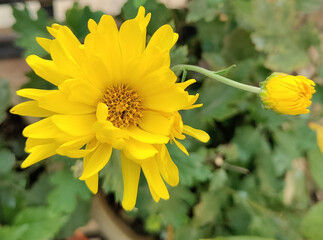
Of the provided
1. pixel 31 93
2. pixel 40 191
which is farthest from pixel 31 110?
pixel 40 191

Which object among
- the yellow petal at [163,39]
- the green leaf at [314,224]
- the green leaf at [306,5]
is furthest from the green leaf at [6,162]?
the green leaf at [306,5]

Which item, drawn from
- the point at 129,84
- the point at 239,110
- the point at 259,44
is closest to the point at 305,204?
the point at 239,110

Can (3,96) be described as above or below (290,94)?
below

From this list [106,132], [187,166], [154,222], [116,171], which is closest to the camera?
[106,132]

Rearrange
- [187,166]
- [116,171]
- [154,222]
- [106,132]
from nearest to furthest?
[106,132] < [116,171] < [187,166] < [154,222]

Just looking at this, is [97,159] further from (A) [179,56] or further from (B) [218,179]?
(B) [218,179]

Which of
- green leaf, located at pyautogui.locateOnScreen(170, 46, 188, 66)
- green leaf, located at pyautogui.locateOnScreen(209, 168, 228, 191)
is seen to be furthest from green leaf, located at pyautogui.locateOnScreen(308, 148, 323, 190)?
green leaf, located at pyautogui.locateOnScreen(170, 46, 188, 66)
